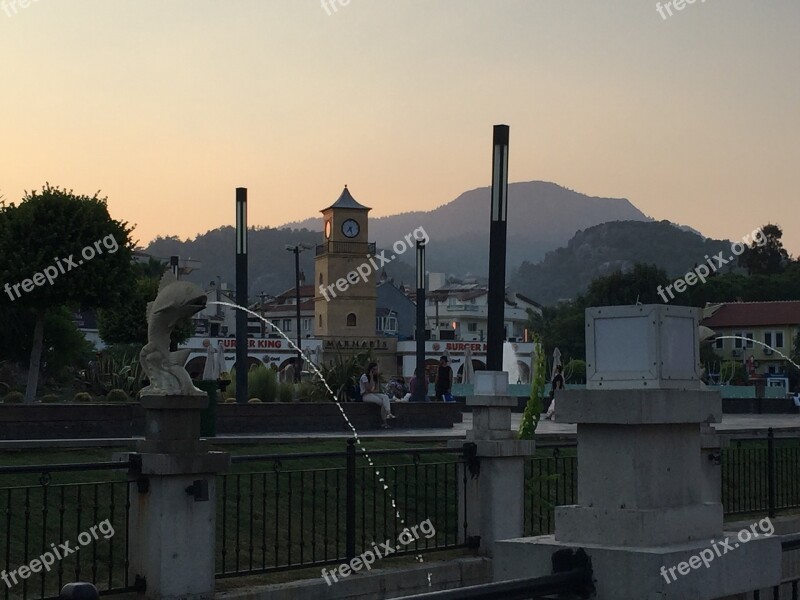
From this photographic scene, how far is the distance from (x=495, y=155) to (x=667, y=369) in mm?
12466

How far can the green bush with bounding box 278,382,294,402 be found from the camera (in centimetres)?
2988

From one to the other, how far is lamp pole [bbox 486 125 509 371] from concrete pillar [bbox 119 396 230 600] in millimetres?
7340

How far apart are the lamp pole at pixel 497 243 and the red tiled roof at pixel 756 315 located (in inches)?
3558

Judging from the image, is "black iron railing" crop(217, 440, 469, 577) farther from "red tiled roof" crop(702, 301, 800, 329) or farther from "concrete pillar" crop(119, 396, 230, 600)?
"red tiled roof" crop(702, 301, 800, 329)

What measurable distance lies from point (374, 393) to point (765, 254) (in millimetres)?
119627

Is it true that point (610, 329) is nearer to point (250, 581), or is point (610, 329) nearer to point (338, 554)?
point (250, 581)

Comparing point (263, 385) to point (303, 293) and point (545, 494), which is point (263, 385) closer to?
point (545, 494)

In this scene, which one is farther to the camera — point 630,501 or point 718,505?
point 718,505

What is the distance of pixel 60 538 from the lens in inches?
406

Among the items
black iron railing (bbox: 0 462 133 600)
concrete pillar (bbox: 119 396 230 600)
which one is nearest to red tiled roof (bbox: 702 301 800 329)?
black iron railing (bbox: 0 462 133 600)

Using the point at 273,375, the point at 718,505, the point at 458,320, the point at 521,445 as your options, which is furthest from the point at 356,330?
the point at 718,505

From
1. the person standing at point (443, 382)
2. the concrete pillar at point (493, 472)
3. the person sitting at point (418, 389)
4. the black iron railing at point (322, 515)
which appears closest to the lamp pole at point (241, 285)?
the person standing at point (443, 382)

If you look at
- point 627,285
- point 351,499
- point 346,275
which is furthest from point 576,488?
point 346,275

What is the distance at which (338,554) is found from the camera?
12914 millimetres
